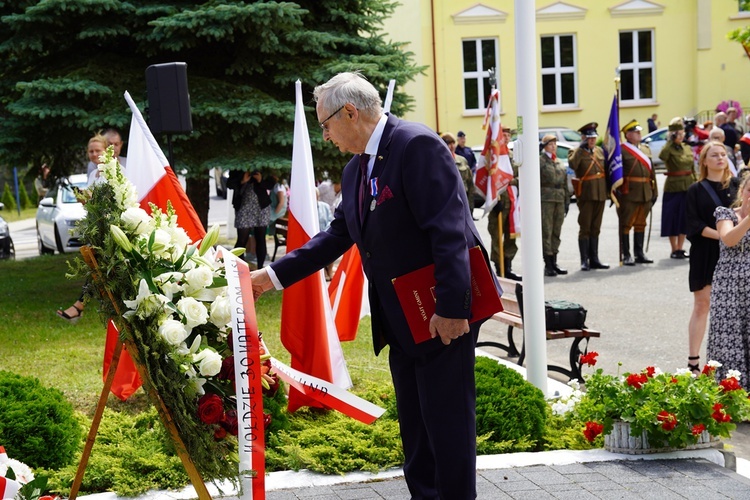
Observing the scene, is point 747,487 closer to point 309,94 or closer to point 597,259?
point 309,94

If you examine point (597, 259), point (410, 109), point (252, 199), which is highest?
point (410, 109)

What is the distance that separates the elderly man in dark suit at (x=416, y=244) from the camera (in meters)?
4.19

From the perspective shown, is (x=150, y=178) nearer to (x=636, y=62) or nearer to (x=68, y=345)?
(x=68, y=345)

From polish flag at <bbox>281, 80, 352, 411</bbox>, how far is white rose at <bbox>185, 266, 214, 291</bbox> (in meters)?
3.16

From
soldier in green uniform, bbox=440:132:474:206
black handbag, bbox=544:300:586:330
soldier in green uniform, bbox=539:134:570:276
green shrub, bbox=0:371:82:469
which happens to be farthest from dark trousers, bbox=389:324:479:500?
soldier in green uniform, bbox=539:134:570:276

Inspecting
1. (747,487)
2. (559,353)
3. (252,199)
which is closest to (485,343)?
(559,353)

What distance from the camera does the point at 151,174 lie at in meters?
7.00

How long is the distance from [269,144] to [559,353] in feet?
15.7

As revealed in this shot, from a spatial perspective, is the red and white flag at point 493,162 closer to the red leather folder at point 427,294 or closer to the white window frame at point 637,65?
the red leather folder at point 427,294

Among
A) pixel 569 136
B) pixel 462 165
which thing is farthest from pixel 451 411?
pixel 569 136

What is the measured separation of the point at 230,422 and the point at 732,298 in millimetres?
5035

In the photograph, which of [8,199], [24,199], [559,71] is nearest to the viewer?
[559,71]

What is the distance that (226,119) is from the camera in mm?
12664

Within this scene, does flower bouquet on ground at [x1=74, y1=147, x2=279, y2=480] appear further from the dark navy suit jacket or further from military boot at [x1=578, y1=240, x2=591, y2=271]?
military boot at [x1=578, y1=240, x2=591, y2=271]
